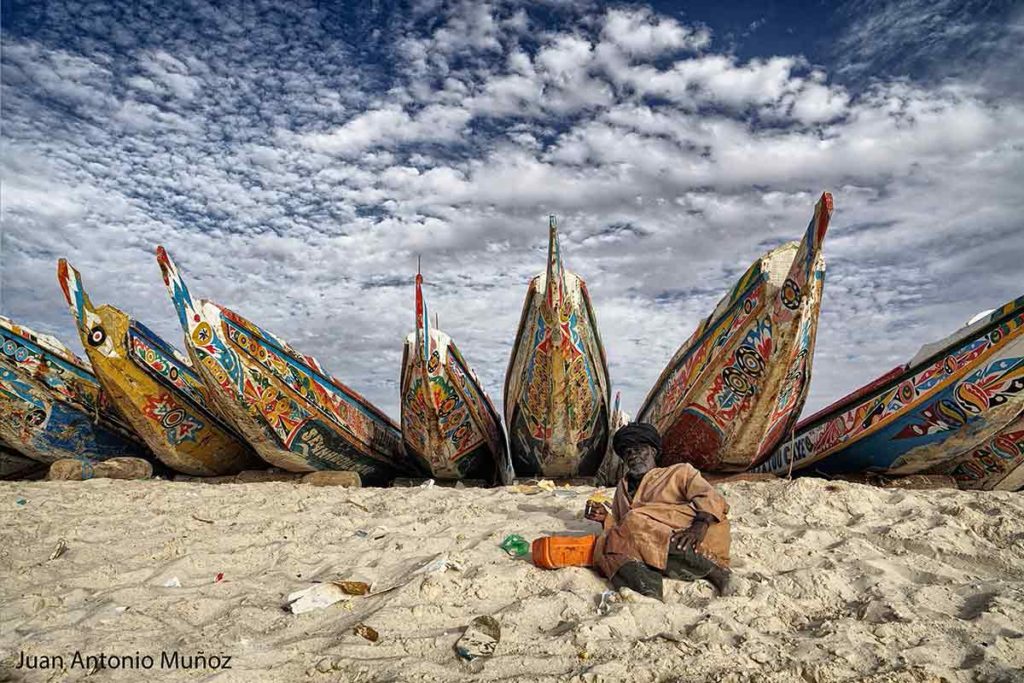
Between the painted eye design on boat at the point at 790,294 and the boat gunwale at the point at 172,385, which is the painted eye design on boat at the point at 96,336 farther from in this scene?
the painted eye design on boat at the point at 790,294

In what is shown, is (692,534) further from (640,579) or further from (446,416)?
(446,416)

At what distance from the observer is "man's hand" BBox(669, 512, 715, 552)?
106 inches

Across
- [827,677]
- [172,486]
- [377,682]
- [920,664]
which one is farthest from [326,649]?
[172,486]

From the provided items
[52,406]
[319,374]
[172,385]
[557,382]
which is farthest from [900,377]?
[52,406]

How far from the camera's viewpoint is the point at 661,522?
2.84 meters

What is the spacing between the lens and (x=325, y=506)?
453cm

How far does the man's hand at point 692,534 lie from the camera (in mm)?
2684

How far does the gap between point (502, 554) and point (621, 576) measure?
2.39 feet

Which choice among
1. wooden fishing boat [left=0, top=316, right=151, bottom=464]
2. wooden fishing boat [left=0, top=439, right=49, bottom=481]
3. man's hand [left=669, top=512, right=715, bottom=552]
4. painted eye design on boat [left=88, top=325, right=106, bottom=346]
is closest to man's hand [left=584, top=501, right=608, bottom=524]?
man's hand [left=669, top=512, right=715, bottom=552]

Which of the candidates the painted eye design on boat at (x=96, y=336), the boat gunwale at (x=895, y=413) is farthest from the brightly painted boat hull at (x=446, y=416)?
the boat gunwale at (x=895, y=413)

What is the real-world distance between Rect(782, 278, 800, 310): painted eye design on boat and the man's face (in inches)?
78.0

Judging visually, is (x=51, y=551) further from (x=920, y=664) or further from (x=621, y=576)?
(x=920, y=664)

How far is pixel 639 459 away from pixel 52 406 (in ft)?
22.9

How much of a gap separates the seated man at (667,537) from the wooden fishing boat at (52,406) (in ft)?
22.0
